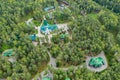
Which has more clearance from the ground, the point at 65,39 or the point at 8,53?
the point at 65,39

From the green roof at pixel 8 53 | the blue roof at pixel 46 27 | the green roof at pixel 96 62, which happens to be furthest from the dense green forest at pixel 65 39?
the blue roof at pixel 46 27

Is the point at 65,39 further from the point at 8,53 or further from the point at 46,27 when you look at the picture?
the point at 8,53

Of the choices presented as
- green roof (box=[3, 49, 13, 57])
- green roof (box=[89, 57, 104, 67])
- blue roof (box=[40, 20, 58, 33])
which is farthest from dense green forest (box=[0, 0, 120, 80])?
blue roof (box=[40, 20, 58, 33])

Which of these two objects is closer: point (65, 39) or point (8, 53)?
point (8, 53)

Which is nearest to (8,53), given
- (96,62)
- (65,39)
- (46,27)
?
(46,27)

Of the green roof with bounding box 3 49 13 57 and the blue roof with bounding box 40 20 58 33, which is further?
the blue roof with bounding box 40 20 58 33

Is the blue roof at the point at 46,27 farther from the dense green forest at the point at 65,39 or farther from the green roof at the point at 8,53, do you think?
the green roof at the point at 8,53

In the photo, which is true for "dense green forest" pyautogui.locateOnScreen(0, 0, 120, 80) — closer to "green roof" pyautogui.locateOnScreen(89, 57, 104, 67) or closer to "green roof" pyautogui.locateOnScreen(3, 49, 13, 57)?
"green roof" pyautogui.locateOnScreen(3, 49, 13, 57)

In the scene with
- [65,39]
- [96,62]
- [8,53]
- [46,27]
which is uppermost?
[46,27]

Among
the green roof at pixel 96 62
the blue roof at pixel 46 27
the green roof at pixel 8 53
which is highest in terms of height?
the blue roof at pixel 46 27
